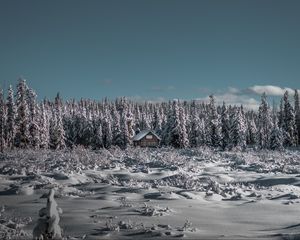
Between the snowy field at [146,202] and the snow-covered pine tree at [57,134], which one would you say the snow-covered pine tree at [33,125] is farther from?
the snowy field at [146,202]

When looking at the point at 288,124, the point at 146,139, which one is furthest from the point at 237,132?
the point at 146,139

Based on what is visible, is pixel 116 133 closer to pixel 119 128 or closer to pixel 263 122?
pixel 119 128

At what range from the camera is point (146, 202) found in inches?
586

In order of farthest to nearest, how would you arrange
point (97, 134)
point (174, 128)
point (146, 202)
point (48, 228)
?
1. point (97, 134)
2. point (174, 128)
3. point (146, 202)
4. point (48, 228)

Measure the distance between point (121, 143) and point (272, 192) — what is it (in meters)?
74.0

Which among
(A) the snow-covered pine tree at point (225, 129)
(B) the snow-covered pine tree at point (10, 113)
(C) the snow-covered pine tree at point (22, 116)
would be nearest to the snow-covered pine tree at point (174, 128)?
(A) the snow-covered pine tree at point (225, 129)

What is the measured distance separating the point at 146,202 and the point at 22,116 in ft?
179

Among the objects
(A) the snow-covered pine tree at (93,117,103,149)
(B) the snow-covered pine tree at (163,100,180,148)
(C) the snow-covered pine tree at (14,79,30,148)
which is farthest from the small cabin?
(C) the snow-covered pine tree at (14,79,30,148)

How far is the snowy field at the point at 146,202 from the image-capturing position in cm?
1024

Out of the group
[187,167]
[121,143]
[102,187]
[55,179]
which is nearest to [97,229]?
[102,187]

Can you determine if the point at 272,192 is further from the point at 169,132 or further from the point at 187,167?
the point at 169,132

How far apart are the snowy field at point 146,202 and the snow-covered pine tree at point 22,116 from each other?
39.5 metres

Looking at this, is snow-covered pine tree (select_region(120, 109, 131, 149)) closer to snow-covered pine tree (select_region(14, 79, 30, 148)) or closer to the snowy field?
snow-covered pine tree (select_region(14, 79, 30, 148))

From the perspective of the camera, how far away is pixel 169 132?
7819 centimetres
